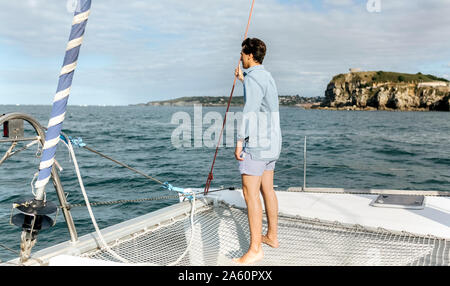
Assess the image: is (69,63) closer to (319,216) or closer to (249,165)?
(249,165)

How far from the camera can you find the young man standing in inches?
123

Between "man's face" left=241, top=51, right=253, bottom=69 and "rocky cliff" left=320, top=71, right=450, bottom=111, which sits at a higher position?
"rocky cliff" left=320, top=71, right=450, bottom=111

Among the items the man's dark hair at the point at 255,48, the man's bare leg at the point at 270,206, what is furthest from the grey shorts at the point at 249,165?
the man's dark hair at the point at 255,48

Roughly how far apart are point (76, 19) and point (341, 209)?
3.19 m

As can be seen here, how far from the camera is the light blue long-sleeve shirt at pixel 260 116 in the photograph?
3092 mm

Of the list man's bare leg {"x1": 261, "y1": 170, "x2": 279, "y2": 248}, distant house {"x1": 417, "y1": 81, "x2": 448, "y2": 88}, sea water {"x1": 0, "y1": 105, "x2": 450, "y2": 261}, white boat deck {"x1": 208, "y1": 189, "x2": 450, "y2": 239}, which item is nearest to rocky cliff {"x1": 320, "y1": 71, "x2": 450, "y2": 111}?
distant house {"x1": 417, "y1": 81, "x2": 448, "y2": 88}

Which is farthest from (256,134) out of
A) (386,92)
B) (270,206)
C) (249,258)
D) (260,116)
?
(386,92)

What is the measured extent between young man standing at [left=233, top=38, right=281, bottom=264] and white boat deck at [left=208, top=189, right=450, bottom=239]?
1.12 meters

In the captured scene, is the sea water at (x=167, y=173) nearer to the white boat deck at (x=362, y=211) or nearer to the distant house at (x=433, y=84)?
the white boat deck at (x=362, y=211)

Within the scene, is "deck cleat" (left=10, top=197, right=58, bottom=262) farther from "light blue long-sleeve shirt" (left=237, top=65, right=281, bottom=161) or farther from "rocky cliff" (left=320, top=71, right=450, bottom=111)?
"rocky cliff" (left=320, top=71, right=450, bottom=111)

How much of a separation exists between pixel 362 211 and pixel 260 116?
1.83m

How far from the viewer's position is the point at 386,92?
407 feet
